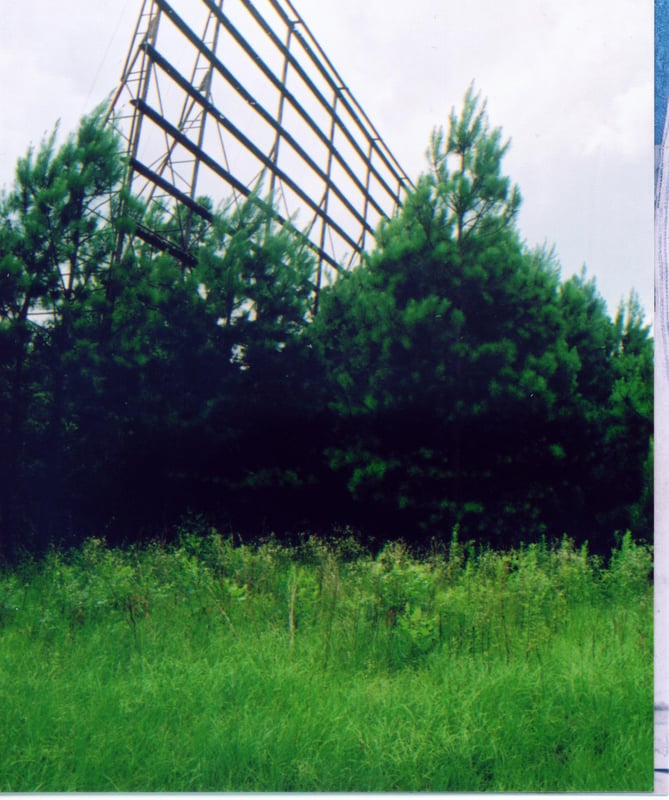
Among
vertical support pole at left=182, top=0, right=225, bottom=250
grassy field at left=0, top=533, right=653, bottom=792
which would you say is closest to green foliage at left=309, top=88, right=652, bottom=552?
grassy field at left=0, top=533, right=653, bottom=792

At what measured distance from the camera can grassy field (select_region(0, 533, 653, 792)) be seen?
2738mm

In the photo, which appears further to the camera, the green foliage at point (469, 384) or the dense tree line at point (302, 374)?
the green foliage at point (469, 384)

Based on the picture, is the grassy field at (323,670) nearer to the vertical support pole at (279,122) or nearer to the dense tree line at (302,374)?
the dense tree line at (302,374)

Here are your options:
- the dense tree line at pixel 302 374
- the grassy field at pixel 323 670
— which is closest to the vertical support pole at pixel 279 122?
the dense tree line at pixel 302 374

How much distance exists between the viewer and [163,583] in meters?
4.00

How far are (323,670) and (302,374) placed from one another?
2.02 meters

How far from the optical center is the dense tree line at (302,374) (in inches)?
167

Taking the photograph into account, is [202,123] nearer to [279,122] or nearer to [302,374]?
[279,122]

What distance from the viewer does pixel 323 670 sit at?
325cm

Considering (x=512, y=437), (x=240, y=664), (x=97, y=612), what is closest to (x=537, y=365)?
(x=512, y=437)

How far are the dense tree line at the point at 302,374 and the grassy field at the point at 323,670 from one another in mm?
365

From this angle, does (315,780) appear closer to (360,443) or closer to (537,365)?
(360,443)

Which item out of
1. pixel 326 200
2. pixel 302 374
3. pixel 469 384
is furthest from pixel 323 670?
pixel 326 200

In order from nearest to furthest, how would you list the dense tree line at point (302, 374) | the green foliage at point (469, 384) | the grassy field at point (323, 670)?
the grassy field at point (323, 670) → the dense tree line at point (302, 374) → the green foliage at point (469, 384)
